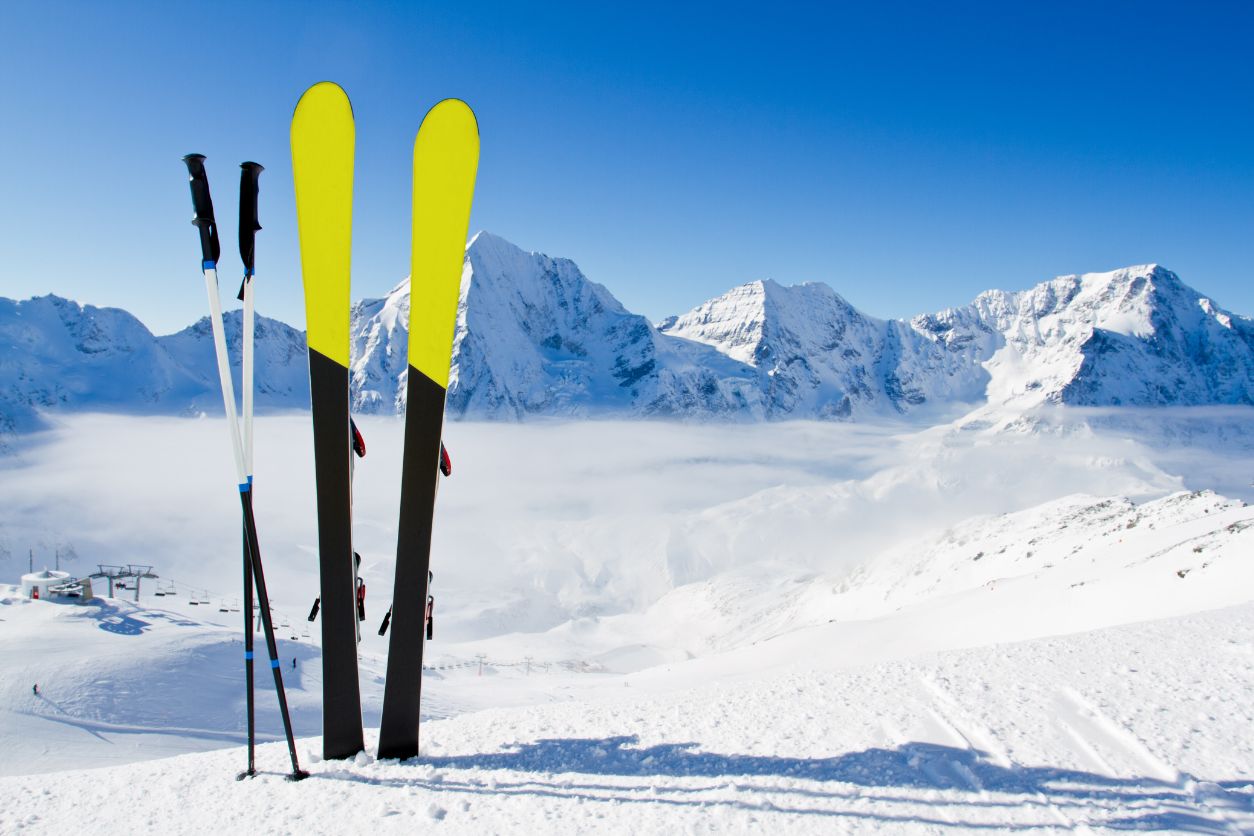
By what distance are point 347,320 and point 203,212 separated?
5.86ft

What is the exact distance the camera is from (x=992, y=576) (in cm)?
7262

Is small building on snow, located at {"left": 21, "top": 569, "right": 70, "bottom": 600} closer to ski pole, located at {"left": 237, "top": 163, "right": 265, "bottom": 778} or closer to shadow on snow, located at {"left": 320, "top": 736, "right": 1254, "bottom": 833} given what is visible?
ski pole, located at {"left": 237, "top": 163, "right": 265, "bottom": 778}

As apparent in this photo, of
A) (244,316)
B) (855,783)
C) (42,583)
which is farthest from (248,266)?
(42,583)

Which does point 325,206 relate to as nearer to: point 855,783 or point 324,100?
point 324,100

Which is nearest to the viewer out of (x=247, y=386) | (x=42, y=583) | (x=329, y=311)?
(x=247, y=386)

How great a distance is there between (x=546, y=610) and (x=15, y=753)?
568ft

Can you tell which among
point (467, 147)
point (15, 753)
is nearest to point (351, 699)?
point (467, 147)

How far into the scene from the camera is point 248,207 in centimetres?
744

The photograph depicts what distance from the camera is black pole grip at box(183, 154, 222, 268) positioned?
23.5 ft

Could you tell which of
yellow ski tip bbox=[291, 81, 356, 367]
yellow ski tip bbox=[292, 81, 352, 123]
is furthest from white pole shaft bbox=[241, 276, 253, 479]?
yellow ski tip bbox=[292, 81, 352, 123]

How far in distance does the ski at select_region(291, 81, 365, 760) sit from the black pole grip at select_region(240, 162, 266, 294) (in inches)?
21.4

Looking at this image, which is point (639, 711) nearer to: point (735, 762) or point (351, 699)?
point (735, 762)

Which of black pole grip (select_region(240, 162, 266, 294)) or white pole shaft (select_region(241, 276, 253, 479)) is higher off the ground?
black pole grip (select_region(240, 162, 266, 294))

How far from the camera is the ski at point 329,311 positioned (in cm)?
784
